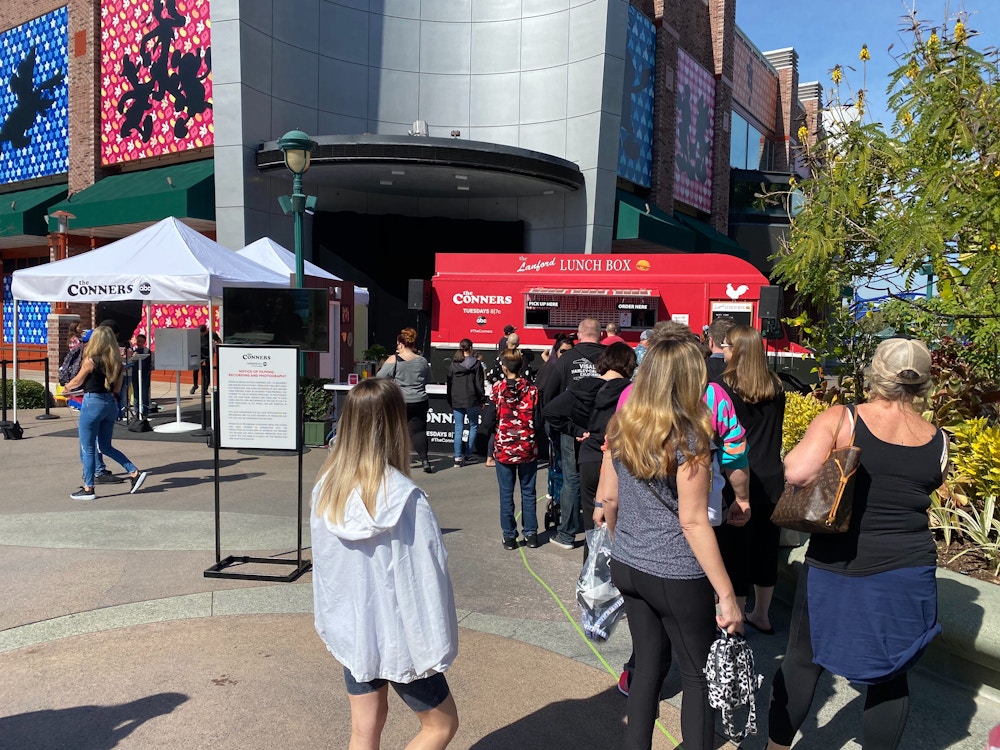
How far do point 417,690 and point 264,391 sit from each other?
3.52 m

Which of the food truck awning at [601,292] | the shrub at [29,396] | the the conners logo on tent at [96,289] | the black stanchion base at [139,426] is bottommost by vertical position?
the black stanchion base at [139,426]

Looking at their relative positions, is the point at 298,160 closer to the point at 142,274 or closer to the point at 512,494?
the point at 142,274

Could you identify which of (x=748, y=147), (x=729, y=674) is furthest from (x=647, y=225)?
(x=729, y=674)

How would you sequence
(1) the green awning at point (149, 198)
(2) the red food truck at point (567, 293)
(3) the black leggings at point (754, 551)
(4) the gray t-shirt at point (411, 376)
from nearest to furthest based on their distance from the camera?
1. (3) the black leggings at point (754, 551)
2. (4) the gray t-shirt at point (411, 376)
3. (2) the red food truck at point (567, 293)
4. (1) the green awning at point (149, 198)

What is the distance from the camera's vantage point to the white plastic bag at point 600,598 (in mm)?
3520

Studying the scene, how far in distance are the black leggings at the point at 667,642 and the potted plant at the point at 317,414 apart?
29.6ft

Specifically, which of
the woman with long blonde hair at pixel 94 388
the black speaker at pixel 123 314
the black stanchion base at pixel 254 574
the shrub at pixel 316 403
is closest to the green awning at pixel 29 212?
the black speaker at pixel 123 314

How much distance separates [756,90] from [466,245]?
16268mm

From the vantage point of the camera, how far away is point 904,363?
2777mm

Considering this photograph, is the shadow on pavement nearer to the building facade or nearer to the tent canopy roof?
the tent canopy roof

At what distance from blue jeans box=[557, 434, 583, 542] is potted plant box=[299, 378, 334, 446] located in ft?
18.6

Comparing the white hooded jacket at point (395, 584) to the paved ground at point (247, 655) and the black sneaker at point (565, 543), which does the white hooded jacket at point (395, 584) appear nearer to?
the paved ground at point (247, 655)

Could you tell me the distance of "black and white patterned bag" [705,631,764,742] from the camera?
2.76 meters

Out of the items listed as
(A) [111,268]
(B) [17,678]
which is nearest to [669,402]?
(B) [17,678]
